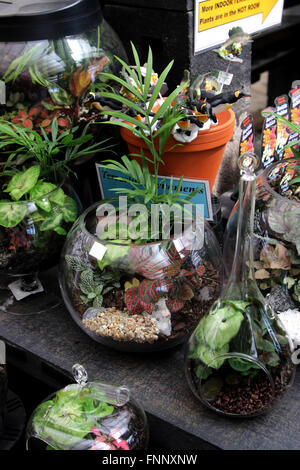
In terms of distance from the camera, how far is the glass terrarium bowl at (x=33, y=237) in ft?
3.32

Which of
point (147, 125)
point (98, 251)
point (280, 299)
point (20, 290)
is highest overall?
point (147, 125)

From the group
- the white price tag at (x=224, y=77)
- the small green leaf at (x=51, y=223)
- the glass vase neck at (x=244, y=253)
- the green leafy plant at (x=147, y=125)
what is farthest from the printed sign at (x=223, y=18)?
the glass vase neck at (x=244, y=253)

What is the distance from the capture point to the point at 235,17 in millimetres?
1300

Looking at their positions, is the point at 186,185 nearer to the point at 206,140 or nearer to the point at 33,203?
the point at 206,140

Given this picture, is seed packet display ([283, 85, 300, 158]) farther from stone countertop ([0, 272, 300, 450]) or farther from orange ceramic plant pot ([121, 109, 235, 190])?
stone countertop ([0, 272, 300, 450])

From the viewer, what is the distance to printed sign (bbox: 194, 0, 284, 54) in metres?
1.23

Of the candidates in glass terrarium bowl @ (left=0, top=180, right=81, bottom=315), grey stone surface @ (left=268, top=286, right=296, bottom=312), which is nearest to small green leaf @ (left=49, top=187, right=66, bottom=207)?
glass terrarium bowl @ (left=0, top=180, right=81, bottom=315)

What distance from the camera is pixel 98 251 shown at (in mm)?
895

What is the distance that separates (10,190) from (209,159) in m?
0.43

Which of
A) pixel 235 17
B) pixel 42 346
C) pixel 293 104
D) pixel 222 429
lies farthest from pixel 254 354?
pixel 235 17

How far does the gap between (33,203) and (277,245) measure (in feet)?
1.61

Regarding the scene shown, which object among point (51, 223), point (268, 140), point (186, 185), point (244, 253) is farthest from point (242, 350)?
point (268, 140)

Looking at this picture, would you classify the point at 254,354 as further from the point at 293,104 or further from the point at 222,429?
the point at 293,104

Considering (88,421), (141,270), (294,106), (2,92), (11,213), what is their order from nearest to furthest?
1. (88,421)
2. (141,270)
3. (11,213)
4. (2,92)
5. (294,106)
